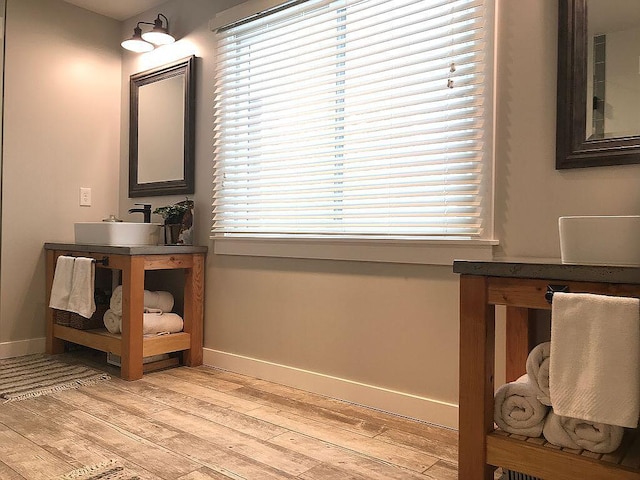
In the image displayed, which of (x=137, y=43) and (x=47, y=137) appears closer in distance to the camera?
(x=137, y=43)

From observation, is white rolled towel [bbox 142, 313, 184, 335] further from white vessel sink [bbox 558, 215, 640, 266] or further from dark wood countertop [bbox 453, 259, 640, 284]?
white vessel sink [bbox 558, 215, 640, 266]

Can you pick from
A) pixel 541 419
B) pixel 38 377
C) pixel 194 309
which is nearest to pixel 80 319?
pixel 38 377

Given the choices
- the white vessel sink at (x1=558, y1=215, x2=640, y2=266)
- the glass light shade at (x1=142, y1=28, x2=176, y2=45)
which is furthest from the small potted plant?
the white vessel sink at (x1=558, y1=215, x2=640, y2=266)

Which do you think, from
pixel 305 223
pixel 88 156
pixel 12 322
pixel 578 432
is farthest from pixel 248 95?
pixel 578 432

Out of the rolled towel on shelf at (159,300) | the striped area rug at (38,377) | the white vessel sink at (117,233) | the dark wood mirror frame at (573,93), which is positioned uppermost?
the dark wood mirror frame at (573,93)

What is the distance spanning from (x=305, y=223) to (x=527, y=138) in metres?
1.10

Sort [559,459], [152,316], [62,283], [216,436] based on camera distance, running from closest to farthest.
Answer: [559,459] → [216,436] → [152,316] → [62,283]

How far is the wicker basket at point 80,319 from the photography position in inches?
124

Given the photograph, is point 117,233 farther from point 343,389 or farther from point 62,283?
point 343,389

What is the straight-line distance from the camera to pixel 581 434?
140 cm

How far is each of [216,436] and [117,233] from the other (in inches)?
55.4

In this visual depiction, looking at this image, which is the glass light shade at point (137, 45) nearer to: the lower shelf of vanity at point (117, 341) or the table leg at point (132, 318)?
the table leg at point (132, 318)

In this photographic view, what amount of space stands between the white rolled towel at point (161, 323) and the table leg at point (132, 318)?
0.09 meters

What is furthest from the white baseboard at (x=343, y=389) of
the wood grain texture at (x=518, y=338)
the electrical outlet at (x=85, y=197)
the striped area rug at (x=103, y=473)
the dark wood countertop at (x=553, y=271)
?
the electrical outlet at (x=85, y=197)
